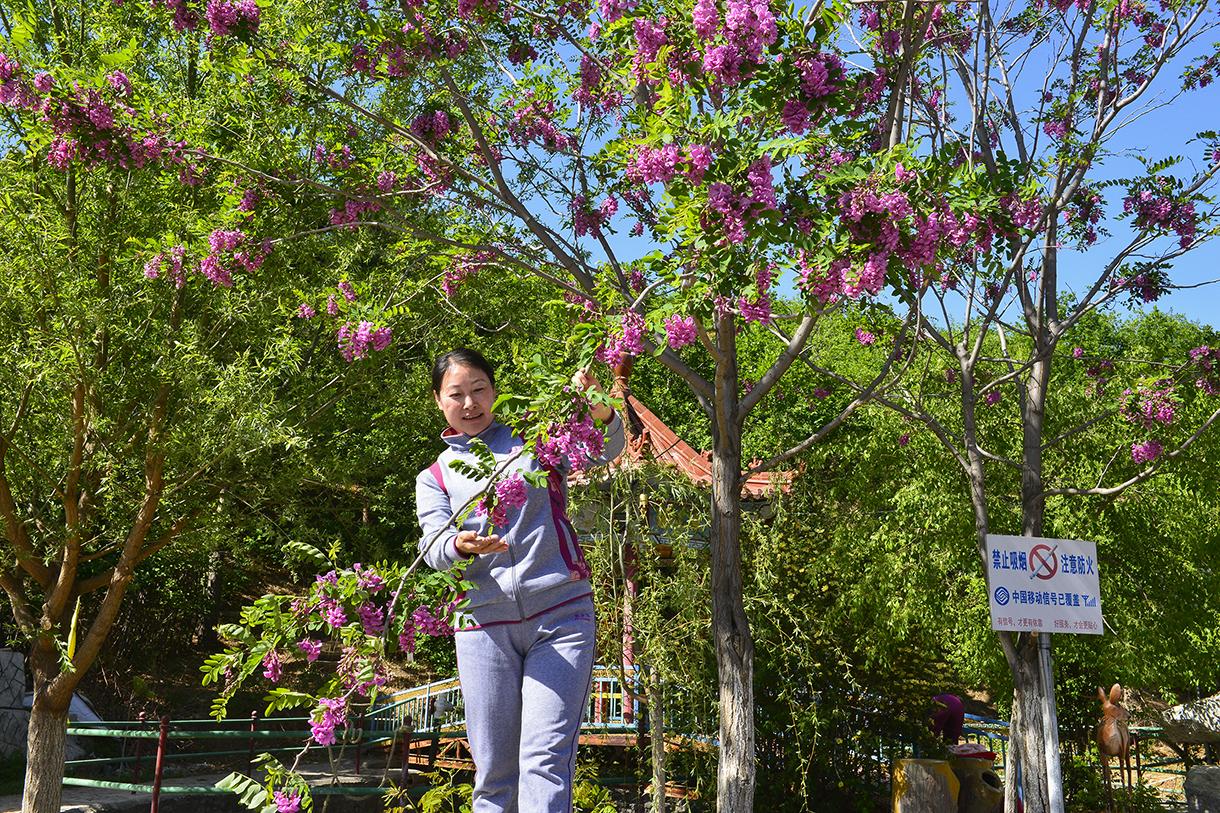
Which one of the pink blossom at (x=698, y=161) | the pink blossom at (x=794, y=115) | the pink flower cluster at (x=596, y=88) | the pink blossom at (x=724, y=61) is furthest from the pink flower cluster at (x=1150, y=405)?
the pink blossom at (x=698, y=161)

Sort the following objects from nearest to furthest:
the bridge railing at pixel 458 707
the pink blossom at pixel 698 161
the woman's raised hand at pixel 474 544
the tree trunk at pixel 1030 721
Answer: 1. the woman's raised hand at pixel 474 544
2. the pink blossom at pixel 698 161
3. the bridge railing at pixel 458 707
4. the tree trunk at pixel 1030 721

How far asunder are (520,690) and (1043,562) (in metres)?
4.71

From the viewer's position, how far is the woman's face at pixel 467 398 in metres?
3.39

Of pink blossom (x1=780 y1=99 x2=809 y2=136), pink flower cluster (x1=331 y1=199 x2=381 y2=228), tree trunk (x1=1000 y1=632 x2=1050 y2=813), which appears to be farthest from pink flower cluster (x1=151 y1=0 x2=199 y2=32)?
tree trunk (x1=1000 y1=632 x2=1050 y2=813)

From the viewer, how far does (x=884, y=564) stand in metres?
11.5

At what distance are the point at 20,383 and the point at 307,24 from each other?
3.71 metres

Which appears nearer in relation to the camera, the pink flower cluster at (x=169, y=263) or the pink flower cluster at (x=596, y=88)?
the pink flower cluster at (x=169, y=263)

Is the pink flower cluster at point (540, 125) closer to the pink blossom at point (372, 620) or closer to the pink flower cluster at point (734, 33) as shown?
the pink flower cluster at point (734, 33)

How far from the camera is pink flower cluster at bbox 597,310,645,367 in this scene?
9.75 ft

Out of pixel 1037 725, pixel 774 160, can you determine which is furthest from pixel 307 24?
pixel 1037 725

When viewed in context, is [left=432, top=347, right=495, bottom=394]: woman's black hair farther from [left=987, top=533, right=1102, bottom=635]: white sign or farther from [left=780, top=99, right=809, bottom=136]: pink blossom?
[left=987, top=533, right=1102, bottom=635]: white sign

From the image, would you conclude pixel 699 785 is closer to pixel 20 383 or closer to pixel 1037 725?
pixel 1037 725

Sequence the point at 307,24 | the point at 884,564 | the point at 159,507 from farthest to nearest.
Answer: the point at 884,564 < the point at 159,507 < the point at 307,24

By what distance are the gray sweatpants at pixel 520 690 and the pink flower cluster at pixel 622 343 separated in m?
0.73
